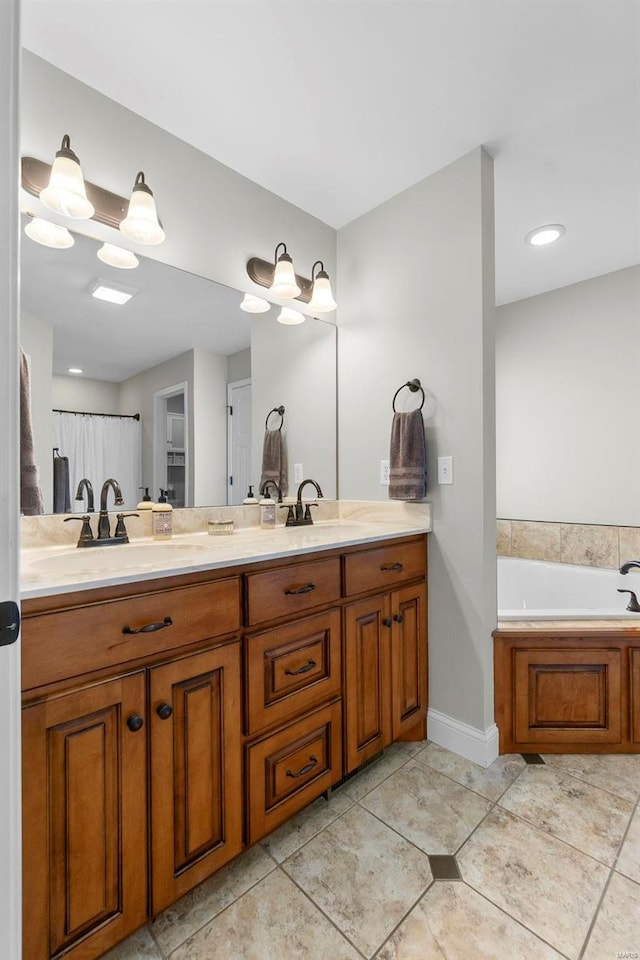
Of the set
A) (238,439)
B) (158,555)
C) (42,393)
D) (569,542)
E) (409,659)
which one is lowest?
(409,659)

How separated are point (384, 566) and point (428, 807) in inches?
32.8

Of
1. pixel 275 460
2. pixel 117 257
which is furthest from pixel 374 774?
pixel 117 257

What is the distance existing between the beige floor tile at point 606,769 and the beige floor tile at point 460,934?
76 centimetres

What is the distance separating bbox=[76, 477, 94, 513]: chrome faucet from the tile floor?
1.19 metres

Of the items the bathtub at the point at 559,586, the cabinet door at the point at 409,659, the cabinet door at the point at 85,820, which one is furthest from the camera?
the bathtub at the point at 559,586

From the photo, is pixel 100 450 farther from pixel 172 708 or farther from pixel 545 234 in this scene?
pixel 545 234

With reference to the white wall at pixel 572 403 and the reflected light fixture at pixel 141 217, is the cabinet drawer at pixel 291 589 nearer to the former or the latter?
the reflected light fixture at pixel 141 217

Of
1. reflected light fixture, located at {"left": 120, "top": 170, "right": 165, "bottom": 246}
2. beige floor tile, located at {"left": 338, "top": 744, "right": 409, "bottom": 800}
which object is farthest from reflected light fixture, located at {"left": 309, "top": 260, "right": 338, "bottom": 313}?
beige floor tile, located at {"left": 338, "top": 744, "right": 409, "bottom": 800}

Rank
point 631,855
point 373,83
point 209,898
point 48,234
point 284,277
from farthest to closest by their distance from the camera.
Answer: point 284,277 → point 373,83 → point 48,234 → point 631,855 → point 209,898

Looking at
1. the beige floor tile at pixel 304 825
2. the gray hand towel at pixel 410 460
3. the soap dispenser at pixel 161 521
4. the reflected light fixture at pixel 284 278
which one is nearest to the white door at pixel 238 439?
the soap dispenser at pixel 161 521

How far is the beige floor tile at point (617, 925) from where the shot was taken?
41.1 inches

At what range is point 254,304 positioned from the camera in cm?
202

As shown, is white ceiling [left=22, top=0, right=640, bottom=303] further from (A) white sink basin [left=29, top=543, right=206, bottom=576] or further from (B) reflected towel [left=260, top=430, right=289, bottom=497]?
(A) white sink basin [left=29, top=543, right=206, bottom=576]

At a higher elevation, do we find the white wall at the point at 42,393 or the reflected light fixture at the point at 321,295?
the reflected light fixture at the point at 321,295
